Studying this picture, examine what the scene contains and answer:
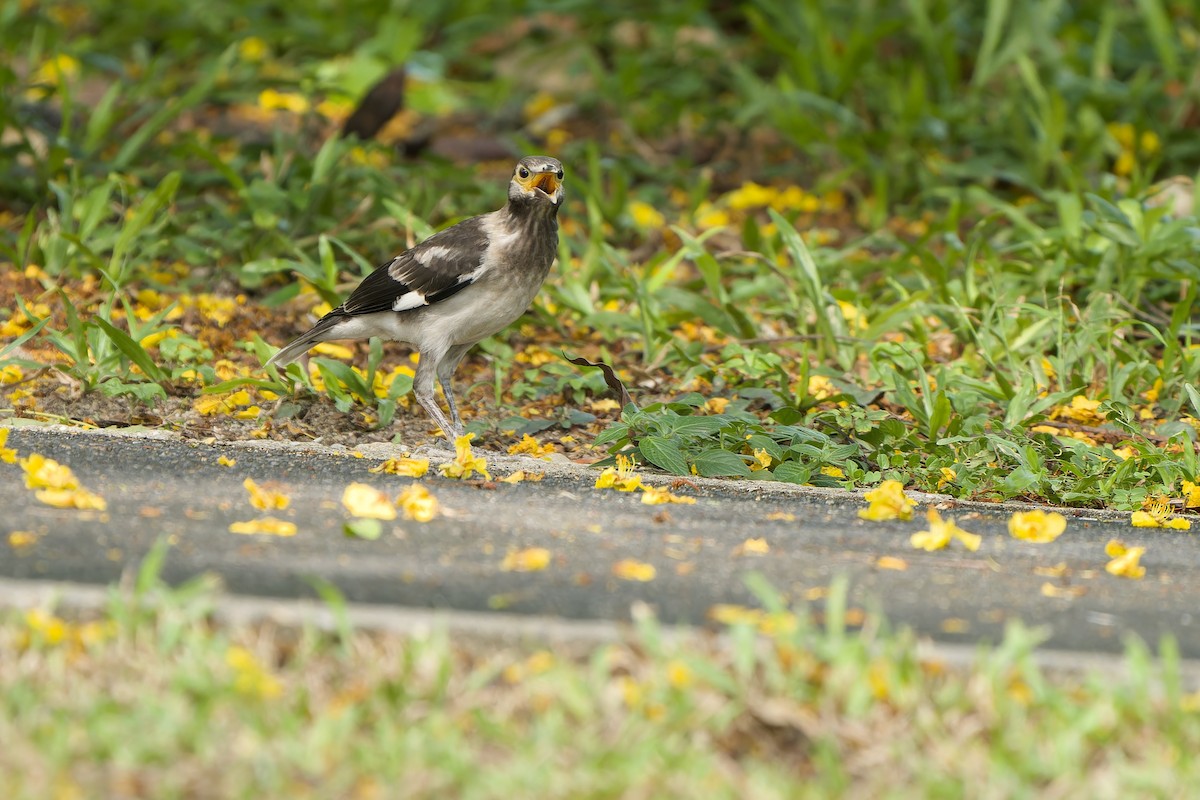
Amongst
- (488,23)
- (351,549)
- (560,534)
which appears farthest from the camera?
(488,23)

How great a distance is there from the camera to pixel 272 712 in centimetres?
266

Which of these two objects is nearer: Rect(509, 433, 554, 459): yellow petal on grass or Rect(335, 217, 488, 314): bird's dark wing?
Rect(509, 433, 554, 459): yellow petal on grass

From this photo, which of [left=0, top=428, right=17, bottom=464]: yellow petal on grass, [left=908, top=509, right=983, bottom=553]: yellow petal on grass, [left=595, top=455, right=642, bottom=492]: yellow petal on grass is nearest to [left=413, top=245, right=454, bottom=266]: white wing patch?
Answer: [left=595, top=455, right=642, bottom=492]: yellow petal on grass

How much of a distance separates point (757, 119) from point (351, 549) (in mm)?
6579

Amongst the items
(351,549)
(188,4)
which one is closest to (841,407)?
(351,549)

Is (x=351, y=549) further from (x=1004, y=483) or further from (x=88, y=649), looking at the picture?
(x=1004, y=483)

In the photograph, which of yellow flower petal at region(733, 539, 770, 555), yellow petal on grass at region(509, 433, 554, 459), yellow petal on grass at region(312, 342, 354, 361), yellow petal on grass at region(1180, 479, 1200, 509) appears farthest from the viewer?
yellow petal on grass at region(312, 342, 354, 361)

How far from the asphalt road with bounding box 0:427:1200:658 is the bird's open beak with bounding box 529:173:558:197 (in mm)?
1377

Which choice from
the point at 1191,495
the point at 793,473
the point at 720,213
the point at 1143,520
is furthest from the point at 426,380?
the point at 720,213

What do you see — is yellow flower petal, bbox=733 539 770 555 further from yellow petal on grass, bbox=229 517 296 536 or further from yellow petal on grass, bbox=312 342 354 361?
yellow petal on grass, bbox=312 342 354 361

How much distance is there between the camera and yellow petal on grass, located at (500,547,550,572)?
11.0 ft

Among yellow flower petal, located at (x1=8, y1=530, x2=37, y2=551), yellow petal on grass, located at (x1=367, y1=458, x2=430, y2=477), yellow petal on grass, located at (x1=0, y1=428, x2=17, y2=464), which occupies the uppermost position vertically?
yellow flower petal, located at (x1=8, y1=530, x2=37, y2=551)

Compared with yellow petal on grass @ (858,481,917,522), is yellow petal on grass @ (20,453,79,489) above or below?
above

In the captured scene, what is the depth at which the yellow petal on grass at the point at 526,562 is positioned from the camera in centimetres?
336
